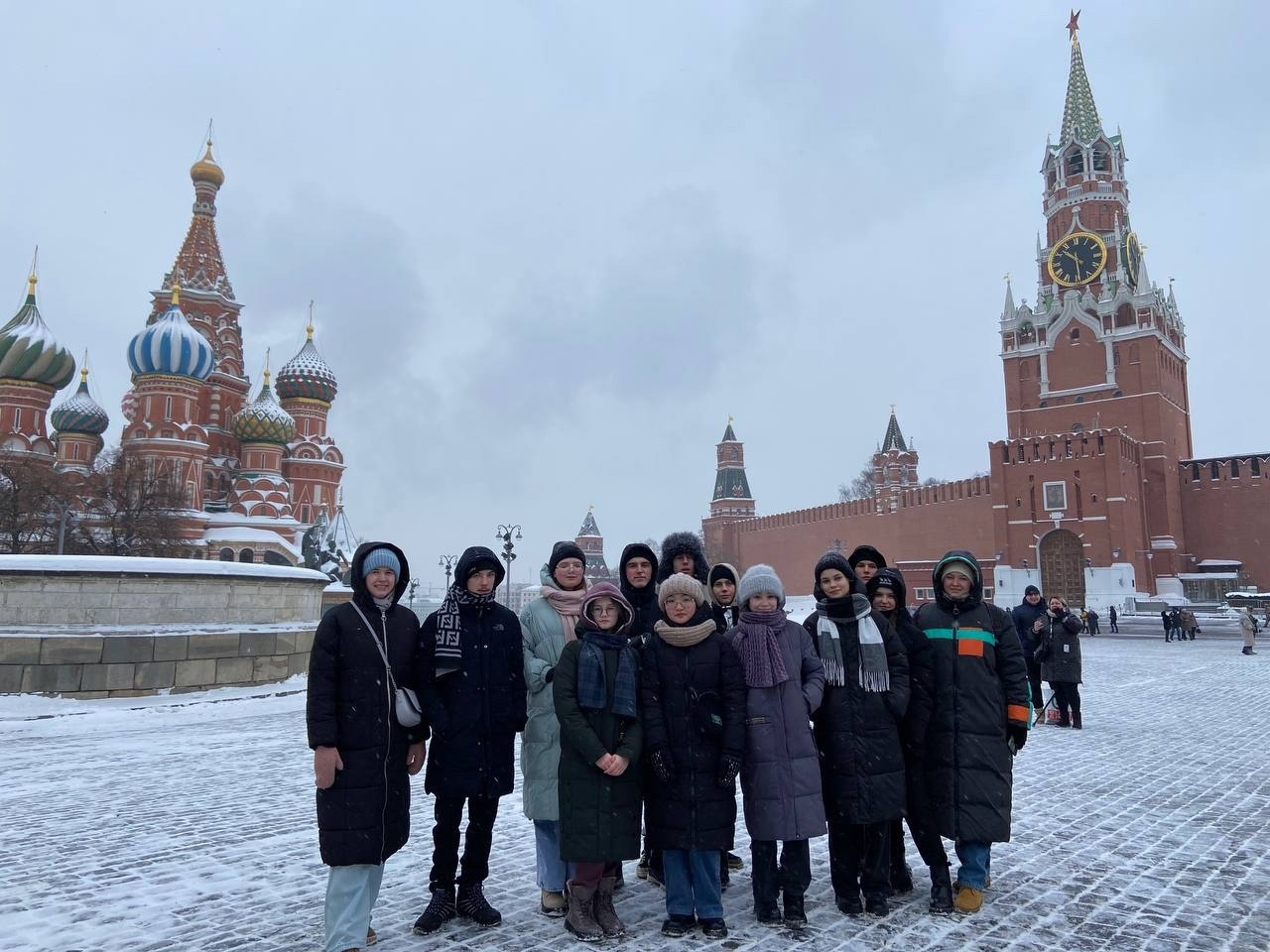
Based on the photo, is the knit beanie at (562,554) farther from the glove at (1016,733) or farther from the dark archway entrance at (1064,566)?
the dark archway entrance at (1064,566)

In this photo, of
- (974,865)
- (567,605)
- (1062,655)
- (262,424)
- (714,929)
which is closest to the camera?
(714,929)

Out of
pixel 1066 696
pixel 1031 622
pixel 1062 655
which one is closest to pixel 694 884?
pixel 1062 655

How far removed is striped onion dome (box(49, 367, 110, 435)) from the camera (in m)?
33.2

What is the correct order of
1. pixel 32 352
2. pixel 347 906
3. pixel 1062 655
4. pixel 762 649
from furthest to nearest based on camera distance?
1. pixel 32 352
2. pixel 1062 655
3. pixel 762 649
4. pixel 347 906

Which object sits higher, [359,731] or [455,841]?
[359,731]

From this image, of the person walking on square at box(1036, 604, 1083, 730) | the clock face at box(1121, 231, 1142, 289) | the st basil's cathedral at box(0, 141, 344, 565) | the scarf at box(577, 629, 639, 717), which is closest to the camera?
the scarf at box(577, 629, 639, 717)

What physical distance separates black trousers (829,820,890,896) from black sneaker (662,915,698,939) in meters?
0.69

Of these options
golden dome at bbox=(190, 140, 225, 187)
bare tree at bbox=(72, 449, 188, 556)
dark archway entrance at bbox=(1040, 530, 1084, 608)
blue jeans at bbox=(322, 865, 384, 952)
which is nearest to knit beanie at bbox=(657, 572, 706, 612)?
blue jeans at bbox=(322, 865, 384, 952)

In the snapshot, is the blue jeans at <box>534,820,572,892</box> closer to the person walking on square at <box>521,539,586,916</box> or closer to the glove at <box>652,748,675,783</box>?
the person walking on square at <box>521,539,586,916</box>

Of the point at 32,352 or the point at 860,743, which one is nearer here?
the point at 860,743

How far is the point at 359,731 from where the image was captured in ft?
10.3

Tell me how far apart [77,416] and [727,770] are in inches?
1489

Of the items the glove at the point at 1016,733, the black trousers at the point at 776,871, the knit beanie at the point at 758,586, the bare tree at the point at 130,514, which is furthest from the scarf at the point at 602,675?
the bare tree at the point at 130,514

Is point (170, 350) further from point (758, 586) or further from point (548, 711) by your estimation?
point (758, 586)
